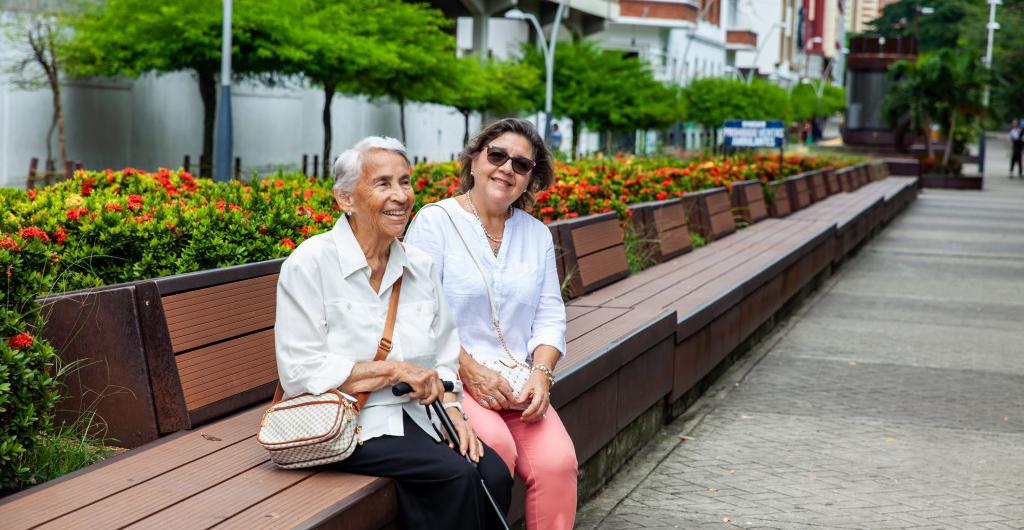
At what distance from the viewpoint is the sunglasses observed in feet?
16.9

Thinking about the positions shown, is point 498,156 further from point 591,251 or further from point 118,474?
point 591,251

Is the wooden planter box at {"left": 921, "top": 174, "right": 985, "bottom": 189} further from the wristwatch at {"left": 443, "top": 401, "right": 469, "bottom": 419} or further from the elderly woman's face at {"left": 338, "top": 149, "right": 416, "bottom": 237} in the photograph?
the elderly woman's face at {"left": 338, "top": 149, "right": 416, "bottom": 237}

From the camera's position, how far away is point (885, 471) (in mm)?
6980

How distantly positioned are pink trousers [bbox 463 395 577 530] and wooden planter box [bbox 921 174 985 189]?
4595 centimetres

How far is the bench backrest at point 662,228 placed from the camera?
39.4ft

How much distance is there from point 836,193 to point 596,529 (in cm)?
2358

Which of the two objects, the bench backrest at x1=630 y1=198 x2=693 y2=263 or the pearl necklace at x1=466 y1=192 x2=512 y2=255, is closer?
the pearl necklace at x1=466 y1=192 x2=512 y2=255

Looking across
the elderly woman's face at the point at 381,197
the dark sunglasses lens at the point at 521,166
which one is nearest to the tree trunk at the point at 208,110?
the dark sunglasses lens at the point at 521,166

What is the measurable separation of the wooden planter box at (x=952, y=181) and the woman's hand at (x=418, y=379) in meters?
46.7

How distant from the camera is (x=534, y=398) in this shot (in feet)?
15.9

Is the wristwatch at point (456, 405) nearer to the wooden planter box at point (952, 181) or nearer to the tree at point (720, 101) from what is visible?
the wooden planter box at point (952, 181)

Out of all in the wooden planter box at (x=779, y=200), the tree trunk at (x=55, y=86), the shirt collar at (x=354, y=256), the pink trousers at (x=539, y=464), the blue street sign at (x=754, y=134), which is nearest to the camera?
the shirt collar at (x=354, y=256)

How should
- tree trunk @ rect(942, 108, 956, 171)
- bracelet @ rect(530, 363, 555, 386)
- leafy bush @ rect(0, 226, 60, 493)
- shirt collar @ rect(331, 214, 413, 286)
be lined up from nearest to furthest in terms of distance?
leafy bush @ rect(0, 226, 60, 493) → shirt collar @ rect(331, 214, 413, 286) → bracelet @ rect(530, 363, 555, 386) → tree trunk @ rect(942, 108, 956, 171)

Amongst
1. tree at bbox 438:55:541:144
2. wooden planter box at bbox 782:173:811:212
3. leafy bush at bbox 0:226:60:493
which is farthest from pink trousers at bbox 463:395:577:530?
tree at bbox 438:55:541:144
